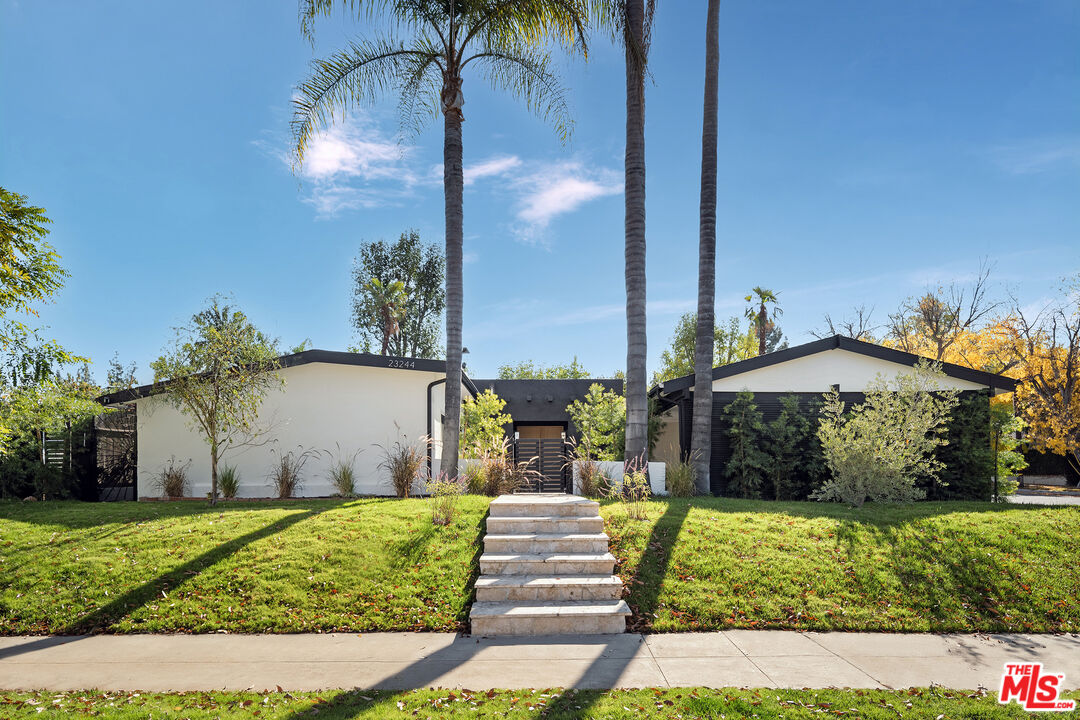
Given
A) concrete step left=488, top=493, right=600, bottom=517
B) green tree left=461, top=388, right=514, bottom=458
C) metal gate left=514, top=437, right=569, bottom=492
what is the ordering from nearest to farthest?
1. concrete step left=488, top=493, right=600, bottom=517
2. green tree left=461, top=388, right=514, bottom=458
3. metal gate left=514, top=437, right=569, bottom=492

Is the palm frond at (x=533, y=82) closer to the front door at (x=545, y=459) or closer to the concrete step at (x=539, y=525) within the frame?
the concrete step at (x=539, y=525)

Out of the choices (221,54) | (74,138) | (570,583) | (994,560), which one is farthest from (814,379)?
(74,138)

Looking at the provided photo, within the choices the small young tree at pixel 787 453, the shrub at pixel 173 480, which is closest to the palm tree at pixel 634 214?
the small young tree at pixel 787 453

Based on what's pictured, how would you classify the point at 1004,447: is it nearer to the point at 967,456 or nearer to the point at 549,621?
the point at 967,456

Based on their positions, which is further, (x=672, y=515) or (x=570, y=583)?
(x=672, y=515)

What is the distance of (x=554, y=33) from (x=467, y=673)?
11472 millimetres

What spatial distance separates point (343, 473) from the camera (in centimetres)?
1261

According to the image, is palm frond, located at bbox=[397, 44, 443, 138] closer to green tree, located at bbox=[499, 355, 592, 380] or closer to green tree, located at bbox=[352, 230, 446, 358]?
green tree, located at bbox=[352, 230, 446, 358]

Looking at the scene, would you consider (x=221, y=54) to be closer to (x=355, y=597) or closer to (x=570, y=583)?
(x=355, y=597)

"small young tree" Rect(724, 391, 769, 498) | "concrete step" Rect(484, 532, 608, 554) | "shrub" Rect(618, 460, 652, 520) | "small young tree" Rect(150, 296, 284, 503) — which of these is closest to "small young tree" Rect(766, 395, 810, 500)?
"small young tree" Rect(724, 391, 769, 498)

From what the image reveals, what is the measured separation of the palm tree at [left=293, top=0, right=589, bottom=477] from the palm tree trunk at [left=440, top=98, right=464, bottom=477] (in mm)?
20

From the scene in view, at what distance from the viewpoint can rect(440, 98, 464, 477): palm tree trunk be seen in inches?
429

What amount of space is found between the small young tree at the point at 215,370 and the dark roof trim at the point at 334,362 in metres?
1.20

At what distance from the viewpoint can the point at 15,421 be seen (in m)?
11.7
